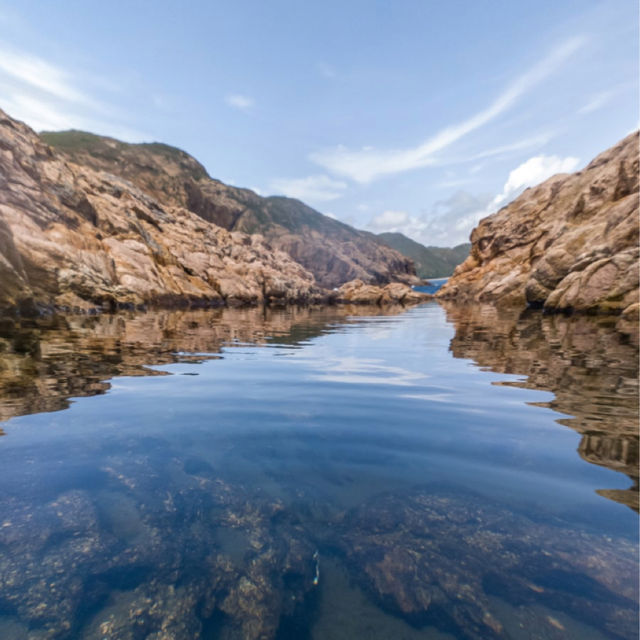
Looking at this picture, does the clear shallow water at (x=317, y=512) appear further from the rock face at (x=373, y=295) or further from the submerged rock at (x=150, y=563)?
the rock face at (x=373, y=295)

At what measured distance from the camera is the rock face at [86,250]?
19.6 meters

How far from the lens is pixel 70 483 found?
9.46ft

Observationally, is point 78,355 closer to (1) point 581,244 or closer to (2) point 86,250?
(2) point 86,250

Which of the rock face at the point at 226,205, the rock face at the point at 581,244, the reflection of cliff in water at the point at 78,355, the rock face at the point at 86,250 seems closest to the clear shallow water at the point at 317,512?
the reflection of cliff in water at the point at 78,355

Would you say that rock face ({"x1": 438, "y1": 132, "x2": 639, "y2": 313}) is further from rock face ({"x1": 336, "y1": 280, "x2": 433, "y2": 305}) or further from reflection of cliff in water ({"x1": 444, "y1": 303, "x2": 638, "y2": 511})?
rock face ({"x1": 336, "y1": 280, "x2": 433, "y2": 305})

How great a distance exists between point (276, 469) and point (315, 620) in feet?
4.93

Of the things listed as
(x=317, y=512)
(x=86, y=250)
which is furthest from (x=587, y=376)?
(x=86, y=250)

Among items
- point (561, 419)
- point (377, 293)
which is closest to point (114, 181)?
point (377, 293)

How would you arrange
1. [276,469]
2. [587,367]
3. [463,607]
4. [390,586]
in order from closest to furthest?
[463,607], [390,586], [276,469], [587,367]

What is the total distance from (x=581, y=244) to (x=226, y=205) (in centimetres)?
11371

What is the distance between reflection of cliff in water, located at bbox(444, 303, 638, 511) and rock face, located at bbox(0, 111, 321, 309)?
19.4 meters

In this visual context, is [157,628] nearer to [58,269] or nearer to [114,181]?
[58,269]

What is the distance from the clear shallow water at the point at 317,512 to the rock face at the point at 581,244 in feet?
60.5

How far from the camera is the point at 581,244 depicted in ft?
83.4
